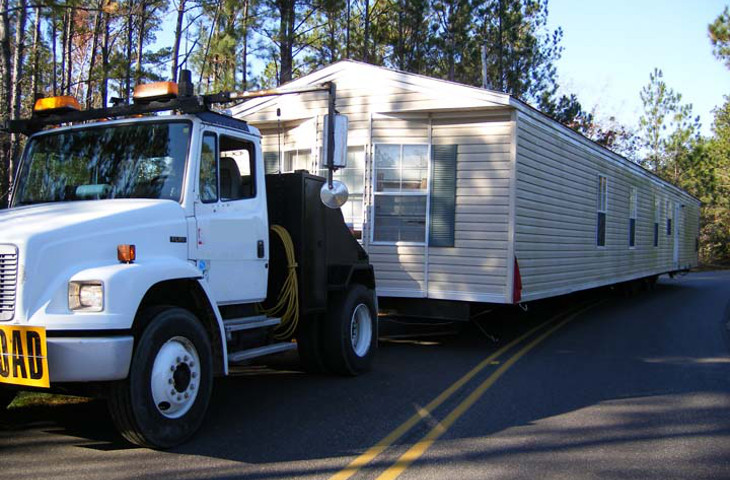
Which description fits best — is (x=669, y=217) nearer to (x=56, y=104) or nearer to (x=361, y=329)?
(x=361, y=329)

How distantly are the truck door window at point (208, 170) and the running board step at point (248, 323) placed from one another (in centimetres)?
113

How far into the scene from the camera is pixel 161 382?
15.8 ft

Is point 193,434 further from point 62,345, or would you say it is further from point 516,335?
point 516,335

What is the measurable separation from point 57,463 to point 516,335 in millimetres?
8010

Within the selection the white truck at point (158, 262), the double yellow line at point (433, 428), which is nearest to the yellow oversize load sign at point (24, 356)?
the white truck at point (158, 262)

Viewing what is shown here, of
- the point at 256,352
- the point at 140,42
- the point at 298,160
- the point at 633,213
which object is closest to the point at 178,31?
the point at 140,42

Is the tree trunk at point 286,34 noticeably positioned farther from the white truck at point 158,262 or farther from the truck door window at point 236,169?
the truck door window at point 236,169

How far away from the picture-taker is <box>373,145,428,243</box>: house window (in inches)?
391

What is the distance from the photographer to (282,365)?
8305 mm

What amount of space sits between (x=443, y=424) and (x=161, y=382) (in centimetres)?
243

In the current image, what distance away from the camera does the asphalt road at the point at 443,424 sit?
463 cm

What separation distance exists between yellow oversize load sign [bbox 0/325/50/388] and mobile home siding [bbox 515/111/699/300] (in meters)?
6.76

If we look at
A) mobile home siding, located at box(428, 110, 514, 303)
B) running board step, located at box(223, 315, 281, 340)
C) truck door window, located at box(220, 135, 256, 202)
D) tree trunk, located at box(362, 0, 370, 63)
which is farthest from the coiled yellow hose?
tree trunk, located at box(362, 0, 370, 63)

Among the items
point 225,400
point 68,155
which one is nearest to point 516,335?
point 225,400
